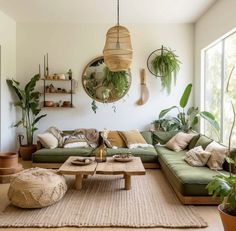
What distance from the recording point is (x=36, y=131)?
258 inches

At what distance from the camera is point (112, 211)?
11.1 feet

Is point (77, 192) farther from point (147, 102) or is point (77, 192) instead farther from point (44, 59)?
point (44, 59)

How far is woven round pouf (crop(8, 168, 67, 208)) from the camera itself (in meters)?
3.35

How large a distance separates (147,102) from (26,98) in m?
2.63

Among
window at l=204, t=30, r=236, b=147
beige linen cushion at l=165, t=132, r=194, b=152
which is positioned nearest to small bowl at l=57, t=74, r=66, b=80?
beige linen cushion at l=165, t=132, r=194, b=152

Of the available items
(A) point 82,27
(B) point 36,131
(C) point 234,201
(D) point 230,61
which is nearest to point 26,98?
(B) point 36,131

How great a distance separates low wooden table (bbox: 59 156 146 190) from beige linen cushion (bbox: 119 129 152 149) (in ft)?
4.11

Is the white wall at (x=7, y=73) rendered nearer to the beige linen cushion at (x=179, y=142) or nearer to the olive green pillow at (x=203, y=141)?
the beige linen cushion at (x=179, y=142)

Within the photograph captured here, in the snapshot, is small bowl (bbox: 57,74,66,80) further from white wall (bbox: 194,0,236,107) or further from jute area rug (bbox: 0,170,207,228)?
white wall (bbox: 194,0,236,107)

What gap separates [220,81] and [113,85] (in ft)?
7.45

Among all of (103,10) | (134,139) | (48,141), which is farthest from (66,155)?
(103,10)

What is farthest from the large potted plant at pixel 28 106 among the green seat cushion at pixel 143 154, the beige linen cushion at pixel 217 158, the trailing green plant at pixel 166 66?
the beige linen cushion at pixel 217 158

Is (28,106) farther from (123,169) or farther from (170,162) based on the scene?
(170,162)

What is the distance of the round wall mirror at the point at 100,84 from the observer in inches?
251
